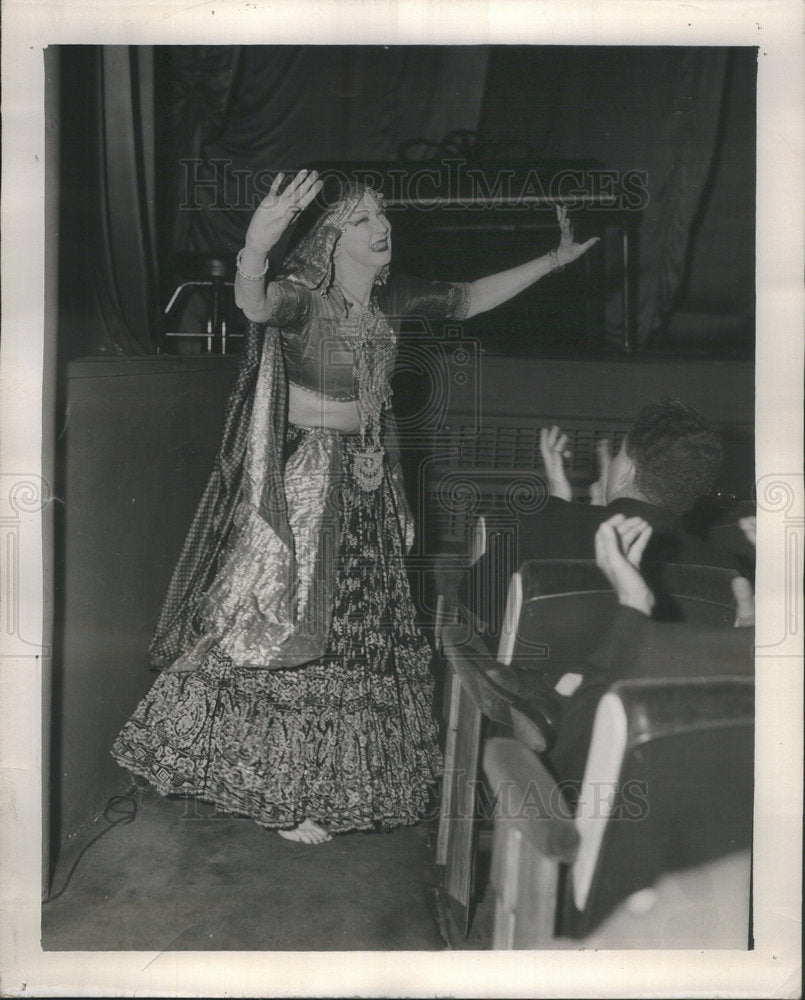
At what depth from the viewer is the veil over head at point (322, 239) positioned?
6.31ft

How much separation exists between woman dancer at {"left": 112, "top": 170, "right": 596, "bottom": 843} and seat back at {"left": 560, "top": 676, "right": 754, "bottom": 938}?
14.8 inches

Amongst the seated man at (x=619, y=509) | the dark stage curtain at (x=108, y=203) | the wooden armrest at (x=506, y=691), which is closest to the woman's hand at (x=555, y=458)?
the seated man at (x=619, y=509)

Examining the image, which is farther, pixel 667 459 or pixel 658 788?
pixel 667 459

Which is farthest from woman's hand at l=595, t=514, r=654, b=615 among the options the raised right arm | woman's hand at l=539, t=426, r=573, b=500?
the raised right arm

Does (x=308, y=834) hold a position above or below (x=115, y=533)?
below

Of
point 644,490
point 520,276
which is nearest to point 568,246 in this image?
point 520,276

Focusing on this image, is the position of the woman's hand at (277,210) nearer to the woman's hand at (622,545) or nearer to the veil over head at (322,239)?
the veil over head at (322,239)

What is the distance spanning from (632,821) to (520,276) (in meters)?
1.20

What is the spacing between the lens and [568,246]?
6.43 ft

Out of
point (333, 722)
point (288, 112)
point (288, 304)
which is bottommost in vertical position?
point (333, 722)

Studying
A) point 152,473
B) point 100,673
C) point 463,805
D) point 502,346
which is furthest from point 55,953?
point 502,346

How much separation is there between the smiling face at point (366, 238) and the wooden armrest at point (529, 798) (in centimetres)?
107

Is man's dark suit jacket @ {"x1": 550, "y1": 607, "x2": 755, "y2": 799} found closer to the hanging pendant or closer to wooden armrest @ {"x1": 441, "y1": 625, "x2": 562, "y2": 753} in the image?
wooden armrest @ {"x1": 441, "y1": 625, "x2": 562, "y2": 753}

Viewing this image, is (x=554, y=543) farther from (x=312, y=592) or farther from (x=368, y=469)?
(x=312, y=592)
